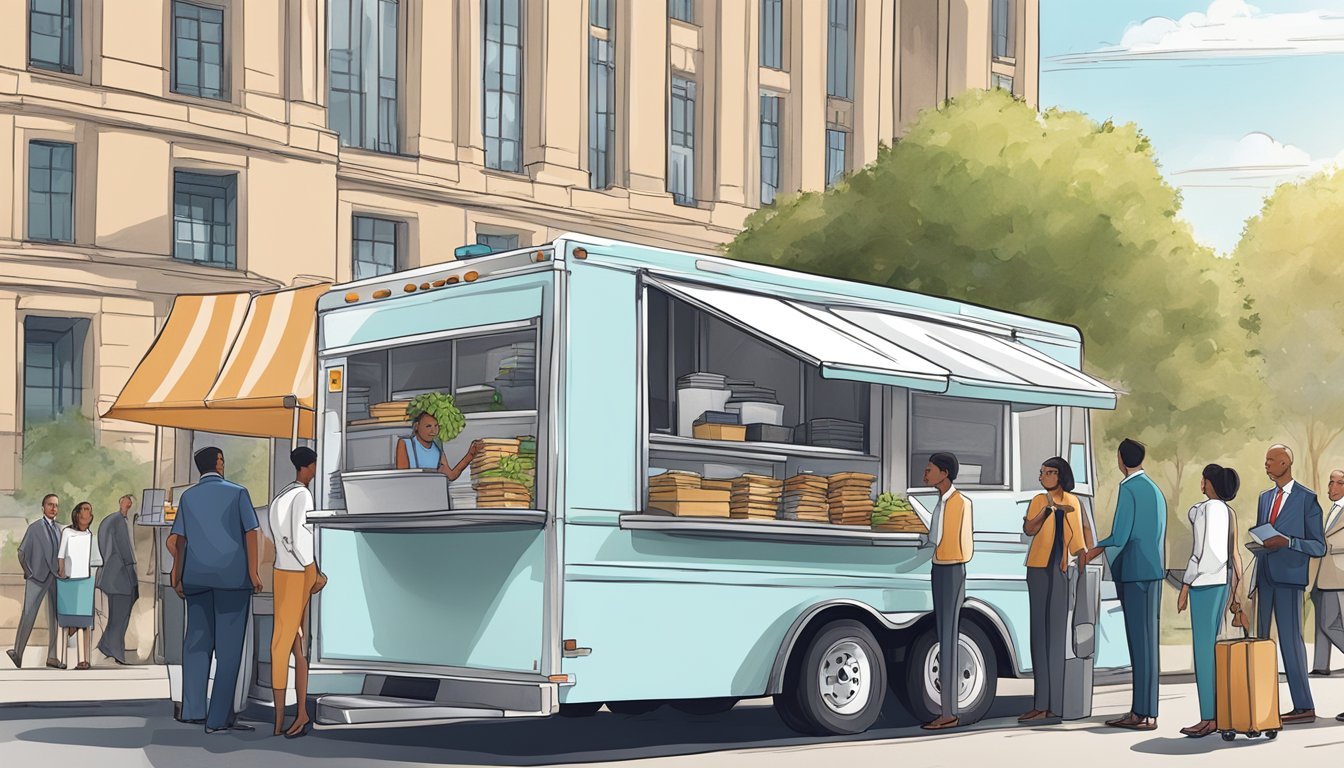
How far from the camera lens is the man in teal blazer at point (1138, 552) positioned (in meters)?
12.6

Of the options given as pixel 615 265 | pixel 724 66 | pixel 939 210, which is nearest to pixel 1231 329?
pixel 939 210

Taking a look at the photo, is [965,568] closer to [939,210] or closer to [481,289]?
[481,289]

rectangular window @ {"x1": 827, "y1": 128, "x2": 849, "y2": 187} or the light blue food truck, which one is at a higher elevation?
rectangular window @ {"x1": 827, "y1": 128, "x2": 849, "y2": 187}

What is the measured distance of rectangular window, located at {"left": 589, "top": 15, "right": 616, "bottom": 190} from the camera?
40.1 m

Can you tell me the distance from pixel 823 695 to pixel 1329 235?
37.0 m

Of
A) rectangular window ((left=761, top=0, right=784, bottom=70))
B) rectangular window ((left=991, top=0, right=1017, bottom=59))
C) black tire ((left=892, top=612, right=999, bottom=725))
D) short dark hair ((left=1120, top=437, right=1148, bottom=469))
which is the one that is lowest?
black tire ((left=892, top=612, right=999, bottom=725))

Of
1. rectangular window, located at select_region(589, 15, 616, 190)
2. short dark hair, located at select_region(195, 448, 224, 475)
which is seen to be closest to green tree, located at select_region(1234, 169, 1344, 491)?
rectangular window, located at select_region(589, 15, 616, 190)

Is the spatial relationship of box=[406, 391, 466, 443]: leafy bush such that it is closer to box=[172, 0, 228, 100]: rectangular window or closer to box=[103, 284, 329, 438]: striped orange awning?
box=[103, 284, 329, 438]: striped orange awning

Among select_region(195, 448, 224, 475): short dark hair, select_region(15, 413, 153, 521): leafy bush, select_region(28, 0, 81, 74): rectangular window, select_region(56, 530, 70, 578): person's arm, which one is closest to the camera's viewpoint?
select_region(195, 448, 224, 475): short dark hair

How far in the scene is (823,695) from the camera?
1219 cm

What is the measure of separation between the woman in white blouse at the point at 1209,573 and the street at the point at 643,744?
0.35 m

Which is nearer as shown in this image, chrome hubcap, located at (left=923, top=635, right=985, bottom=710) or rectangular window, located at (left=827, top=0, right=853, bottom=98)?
chrome hubcap, located at (left=923, top=635, right=985, bottom=710)

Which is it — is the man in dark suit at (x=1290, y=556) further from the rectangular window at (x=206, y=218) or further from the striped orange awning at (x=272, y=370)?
the rectangular window at (x=206, y=218)

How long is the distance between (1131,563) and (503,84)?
27.7 metres
